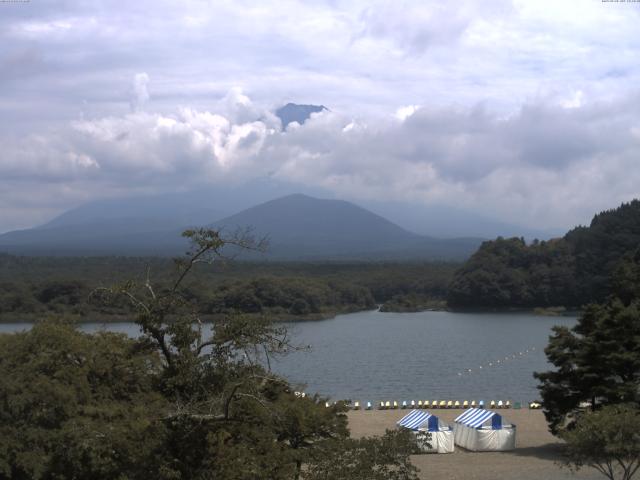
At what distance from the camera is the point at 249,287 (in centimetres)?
5744

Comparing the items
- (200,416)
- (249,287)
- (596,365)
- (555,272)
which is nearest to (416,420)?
(596,365)

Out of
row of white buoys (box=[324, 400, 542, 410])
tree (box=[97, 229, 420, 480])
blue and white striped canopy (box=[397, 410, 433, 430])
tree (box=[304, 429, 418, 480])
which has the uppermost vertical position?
tree (box=[97, 229, 420, 480])

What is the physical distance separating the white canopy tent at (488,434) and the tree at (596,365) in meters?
1.28

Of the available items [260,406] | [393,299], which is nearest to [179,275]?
[260,406]

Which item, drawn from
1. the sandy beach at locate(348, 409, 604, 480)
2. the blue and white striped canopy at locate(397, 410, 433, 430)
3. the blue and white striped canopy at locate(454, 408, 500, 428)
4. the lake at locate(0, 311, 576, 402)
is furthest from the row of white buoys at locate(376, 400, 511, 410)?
the blue and white striped canopy at locate(454, 408, 500, 428)

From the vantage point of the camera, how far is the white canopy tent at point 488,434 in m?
18.8

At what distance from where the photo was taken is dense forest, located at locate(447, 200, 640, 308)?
65625mm

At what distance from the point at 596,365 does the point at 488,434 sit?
3027 millimetres

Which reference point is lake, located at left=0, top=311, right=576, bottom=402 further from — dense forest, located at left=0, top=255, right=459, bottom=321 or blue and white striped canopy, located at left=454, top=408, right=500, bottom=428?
blue and white striped canopy, located at left=454, top=408, right=500, bottom=428

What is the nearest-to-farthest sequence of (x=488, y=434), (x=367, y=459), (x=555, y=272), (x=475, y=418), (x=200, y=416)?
(x=200, y=416)
(x=367, y=459)
(x=488, y=434)
(x=475, y=418)
(x=555, y=272)

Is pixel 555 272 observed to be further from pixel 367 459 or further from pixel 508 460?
pixel 367 459

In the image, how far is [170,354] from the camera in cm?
789

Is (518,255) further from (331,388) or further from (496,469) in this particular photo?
(496,469)

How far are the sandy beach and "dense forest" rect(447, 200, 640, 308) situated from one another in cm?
4404
